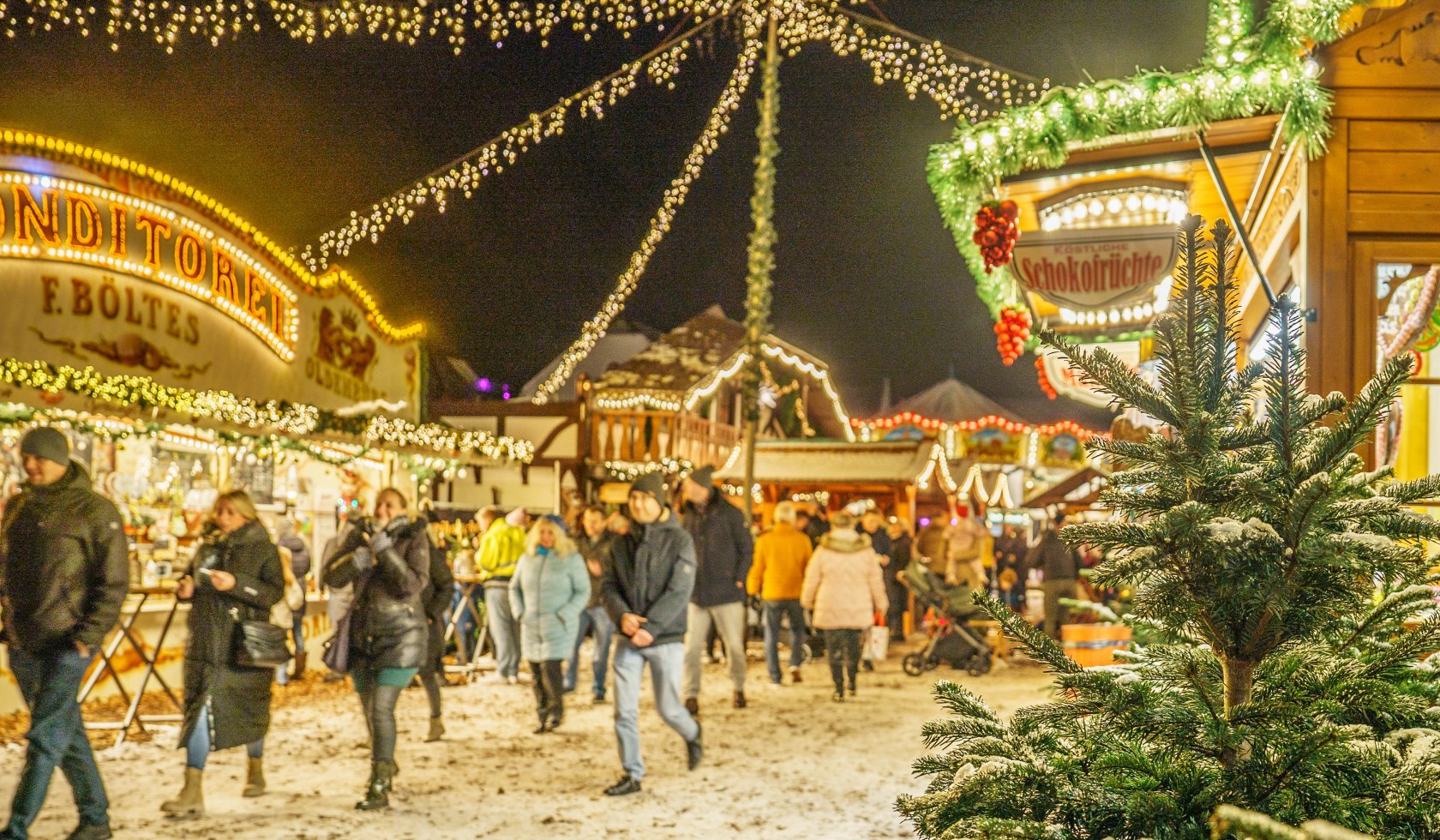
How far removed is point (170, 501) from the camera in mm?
12648

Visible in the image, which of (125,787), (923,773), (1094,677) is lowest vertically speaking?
(125,787)

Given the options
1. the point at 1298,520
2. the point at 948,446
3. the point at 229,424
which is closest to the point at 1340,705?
the point at 1298,520

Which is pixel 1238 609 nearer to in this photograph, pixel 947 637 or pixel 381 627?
pixel 381 627

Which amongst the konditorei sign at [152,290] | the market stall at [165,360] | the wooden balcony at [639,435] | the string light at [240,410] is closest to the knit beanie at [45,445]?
the market stall at [165,360]

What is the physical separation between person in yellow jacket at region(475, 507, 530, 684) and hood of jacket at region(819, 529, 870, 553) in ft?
10.2

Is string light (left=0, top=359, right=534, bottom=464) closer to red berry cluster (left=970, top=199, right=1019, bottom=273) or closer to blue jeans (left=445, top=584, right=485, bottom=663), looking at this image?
blue jeans (left=445, top=584, right=485, bottom=663)

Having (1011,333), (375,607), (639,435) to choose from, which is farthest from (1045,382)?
(639,435)

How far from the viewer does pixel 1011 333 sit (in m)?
8.02

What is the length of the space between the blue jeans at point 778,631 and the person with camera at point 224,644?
21.2 ft

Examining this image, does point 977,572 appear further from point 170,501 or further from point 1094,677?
point 1094,677

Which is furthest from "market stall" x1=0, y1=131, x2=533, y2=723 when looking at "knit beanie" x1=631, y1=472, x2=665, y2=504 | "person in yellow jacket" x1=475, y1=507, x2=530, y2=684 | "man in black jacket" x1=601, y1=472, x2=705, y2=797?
"knit beanie" x1=631, y1=472, x2=665, y2=504

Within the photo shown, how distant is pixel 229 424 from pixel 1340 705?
11161mm

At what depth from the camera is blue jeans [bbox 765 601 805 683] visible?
12289mm

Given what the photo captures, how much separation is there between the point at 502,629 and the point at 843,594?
3480 mm
